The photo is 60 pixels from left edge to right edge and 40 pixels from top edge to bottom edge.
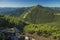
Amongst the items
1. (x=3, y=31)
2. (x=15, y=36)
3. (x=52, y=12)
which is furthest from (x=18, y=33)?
(x=52, y=12)

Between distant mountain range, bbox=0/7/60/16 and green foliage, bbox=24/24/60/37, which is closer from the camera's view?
green foliage, bbox=24/24/60/37

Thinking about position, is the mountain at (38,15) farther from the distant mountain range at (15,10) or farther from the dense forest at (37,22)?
the distant mountain range at (15,10)

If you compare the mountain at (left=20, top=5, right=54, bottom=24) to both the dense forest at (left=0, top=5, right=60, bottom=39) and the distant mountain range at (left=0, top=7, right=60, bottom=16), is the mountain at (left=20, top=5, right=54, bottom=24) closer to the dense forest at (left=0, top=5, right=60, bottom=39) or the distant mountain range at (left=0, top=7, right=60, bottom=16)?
the dense forest at (left=0, top=5, right=60, bottom=39)

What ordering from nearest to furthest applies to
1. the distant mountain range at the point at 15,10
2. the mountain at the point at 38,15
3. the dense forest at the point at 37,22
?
the dense forest at the point at 37,22 → the mountain at the point at 38,15 → the distant mountain range at the point at 15,10

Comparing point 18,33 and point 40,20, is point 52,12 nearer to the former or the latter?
point 40,20

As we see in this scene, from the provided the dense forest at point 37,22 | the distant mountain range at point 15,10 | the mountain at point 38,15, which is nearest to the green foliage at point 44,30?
the dense forest at point 37,22

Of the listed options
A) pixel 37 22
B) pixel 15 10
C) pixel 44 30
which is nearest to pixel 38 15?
pixel 37 22

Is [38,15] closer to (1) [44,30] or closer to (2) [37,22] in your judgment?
(2) [37,22]

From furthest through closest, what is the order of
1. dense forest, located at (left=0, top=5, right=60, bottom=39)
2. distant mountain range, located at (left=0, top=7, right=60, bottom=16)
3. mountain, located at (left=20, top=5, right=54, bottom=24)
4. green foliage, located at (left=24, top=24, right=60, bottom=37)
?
distant mountain range, located at (left=0, top=7, right=60, bottom=16), mountain, located at (left=20, top=5, right=54, bottom=24), dense forest, located at (left=0, top=5, right=60, bottom=39), green foliage, located at (left=24, top=24, right=60, bottom=37)

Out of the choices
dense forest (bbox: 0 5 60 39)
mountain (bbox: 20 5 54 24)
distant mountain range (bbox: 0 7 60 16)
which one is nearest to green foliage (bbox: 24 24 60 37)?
dense forest (bbox: 0 5 60 39)
